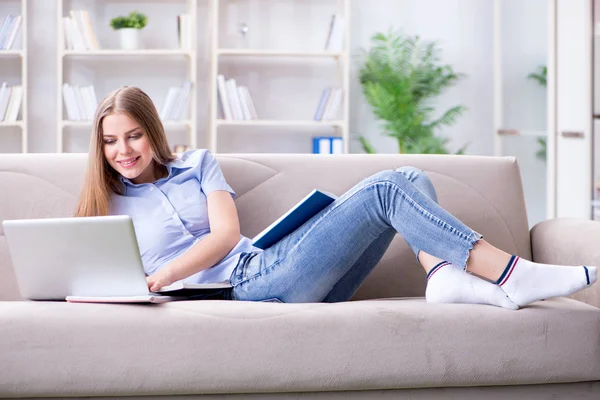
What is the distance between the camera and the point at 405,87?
5.38 meters

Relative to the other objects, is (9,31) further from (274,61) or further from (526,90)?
(526,90)

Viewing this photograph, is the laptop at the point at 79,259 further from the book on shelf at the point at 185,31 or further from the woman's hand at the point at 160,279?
the book on shelf at the point at 185,31

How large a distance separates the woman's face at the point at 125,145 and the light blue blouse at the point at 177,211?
8 centimetres

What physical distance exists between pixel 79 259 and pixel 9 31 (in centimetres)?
369

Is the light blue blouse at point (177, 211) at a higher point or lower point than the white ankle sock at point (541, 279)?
higher

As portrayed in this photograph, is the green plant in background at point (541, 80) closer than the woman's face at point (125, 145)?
No

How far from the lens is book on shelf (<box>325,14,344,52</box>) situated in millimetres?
5254

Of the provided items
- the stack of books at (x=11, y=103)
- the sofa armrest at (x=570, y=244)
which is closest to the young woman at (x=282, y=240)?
the sofa armrest at (x=570, y=244)

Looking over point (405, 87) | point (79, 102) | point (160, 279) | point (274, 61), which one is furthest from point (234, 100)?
point (160, 279)

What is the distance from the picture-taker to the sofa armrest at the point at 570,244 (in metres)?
2.07

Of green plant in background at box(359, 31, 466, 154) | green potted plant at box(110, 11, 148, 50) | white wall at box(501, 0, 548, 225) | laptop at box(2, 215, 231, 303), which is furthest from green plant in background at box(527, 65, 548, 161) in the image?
laptop at box(2, 215, 231, 303)

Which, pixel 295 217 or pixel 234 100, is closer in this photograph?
pixel 295 217

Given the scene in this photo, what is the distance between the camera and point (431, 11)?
564 centimetres

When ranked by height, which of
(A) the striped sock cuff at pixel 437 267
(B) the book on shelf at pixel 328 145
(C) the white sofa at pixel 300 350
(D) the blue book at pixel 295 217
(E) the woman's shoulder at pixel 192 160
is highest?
(B) the book on shelf at pixel 328 145
